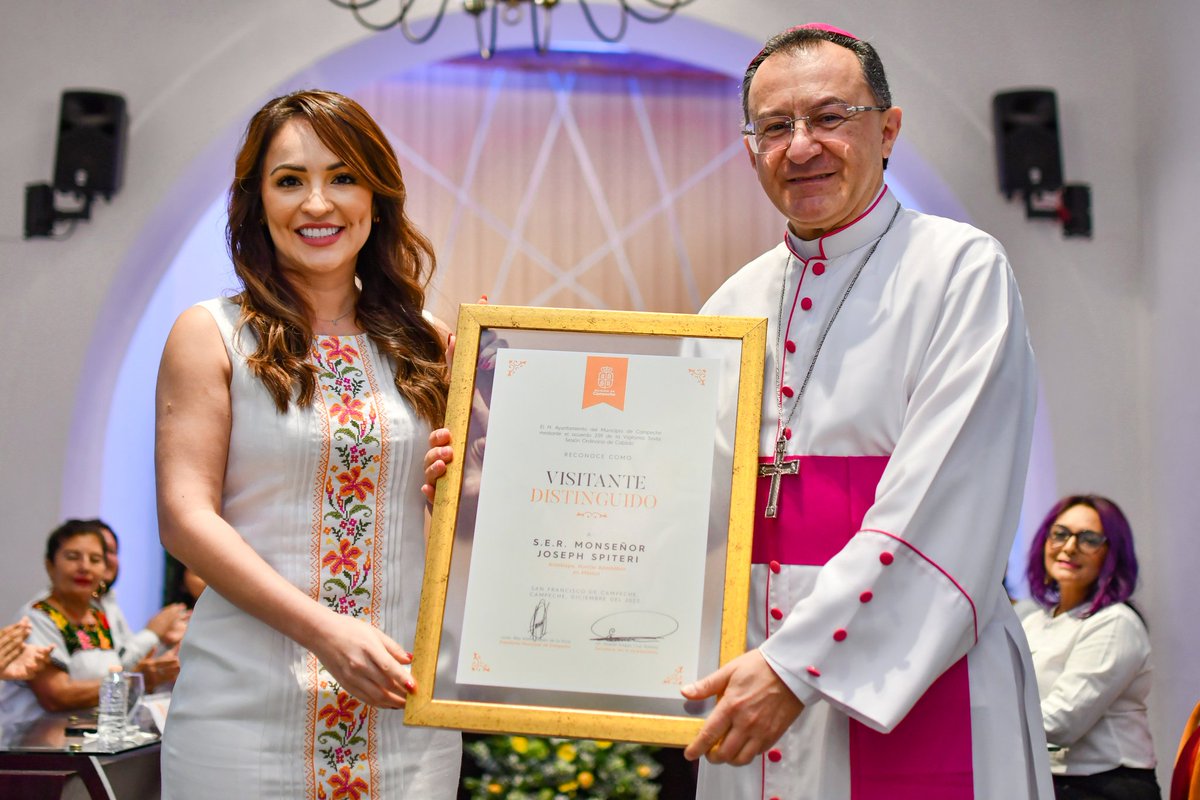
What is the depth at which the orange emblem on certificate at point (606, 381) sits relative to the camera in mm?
1982

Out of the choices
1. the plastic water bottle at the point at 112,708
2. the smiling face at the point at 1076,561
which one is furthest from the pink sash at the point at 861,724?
the smiling face at the point at 1076,561

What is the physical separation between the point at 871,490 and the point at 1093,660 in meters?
2.62

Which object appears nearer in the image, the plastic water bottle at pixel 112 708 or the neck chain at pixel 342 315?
the neck chain at pixel 342 315

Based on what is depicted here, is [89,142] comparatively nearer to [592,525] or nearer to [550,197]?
[550,197]

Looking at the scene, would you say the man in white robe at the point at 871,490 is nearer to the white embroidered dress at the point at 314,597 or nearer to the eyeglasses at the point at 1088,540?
the white embroidered dress at the point at 314,597

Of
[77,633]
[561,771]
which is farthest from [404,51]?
[561,771]

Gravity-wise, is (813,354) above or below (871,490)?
above

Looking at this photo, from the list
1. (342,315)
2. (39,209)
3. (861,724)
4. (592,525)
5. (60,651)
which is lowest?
(60,651)

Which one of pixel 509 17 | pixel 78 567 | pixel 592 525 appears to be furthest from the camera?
pixel 509 17

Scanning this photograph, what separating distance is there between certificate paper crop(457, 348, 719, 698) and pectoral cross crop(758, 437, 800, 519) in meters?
0.13

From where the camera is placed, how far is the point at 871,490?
1948 mm

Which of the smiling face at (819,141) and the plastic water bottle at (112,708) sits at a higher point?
the smiling face at (819,141)

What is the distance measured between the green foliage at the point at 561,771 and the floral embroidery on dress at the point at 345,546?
8.45 feet

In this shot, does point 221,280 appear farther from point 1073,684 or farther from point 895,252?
point 895,252
